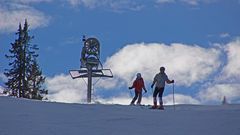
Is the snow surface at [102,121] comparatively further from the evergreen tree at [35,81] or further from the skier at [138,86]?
the evergreen tree at [35,81]

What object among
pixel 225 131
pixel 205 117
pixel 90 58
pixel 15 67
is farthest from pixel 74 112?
pixel 15 67

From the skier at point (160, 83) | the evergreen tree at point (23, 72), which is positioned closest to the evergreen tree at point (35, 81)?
the evergreen tree at point (23, 72)

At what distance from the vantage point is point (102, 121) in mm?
17547

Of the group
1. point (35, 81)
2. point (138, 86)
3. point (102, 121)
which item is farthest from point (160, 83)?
point (35, 81)

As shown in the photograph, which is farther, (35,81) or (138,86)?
(35,81)

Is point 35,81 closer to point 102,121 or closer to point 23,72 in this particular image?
point 23,72

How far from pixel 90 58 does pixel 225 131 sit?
25.6m

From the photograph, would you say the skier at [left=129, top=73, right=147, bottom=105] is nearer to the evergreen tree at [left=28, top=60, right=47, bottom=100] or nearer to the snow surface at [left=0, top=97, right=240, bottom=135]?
the snow surface at [left=0, top=97, right=240, bottom=135]

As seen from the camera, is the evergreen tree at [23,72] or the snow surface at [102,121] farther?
the evergreen tree at [23,72]

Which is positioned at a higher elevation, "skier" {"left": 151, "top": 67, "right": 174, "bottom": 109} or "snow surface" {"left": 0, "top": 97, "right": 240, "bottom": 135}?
"skier" {"left": 151, "top": 67, "right": 174, "bottom": 109}

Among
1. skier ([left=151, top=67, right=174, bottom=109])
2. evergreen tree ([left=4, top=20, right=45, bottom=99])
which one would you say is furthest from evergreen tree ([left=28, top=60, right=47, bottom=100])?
skier ([left=151, top=67, right=174, bottom=109])

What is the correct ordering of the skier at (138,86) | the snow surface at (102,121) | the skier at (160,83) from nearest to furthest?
1. the snow surface at (102,121)
2. the skier at (160,83)
3. the skier at (138,86)

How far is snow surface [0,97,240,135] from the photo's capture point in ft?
50.2

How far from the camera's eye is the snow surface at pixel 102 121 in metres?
15.3
